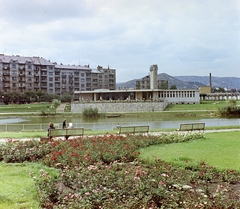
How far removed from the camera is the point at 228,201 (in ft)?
23.6

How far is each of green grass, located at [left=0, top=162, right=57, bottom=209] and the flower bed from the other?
0.85 feet

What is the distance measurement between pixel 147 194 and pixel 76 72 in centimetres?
12271

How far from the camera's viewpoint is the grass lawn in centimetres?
1126

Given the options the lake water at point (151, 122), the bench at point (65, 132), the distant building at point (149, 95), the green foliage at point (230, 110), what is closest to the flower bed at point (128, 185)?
the bench at point (65, 132)

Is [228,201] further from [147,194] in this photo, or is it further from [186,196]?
[147,194]

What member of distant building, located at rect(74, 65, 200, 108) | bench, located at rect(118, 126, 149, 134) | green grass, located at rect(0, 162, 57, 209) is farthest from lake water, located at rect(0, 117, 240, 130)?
distant building, located at rect(74, 65, 200, 108)

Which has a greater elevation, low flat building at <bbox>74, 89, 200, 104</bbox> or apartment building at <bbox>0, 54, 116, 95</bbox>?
apartment building at <bbox>0, 54, 116, 95</bbox>

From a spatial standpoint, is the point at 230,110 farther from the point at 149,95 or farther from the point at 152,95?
the point at 149,95

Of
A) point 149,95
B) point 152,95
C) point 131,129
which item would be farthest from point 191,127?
point 149,95

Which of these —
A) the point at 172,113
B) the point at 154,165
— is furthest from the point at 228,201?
the point at 172,113

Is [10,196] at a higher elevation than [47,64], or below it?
below

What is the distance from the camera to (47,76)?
119 metres

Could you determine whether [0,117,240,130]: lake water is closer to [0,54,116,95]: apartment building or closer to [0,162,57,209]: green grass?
[0,162,57,209]: green grass

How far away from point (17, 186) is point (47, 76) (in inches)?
4502
